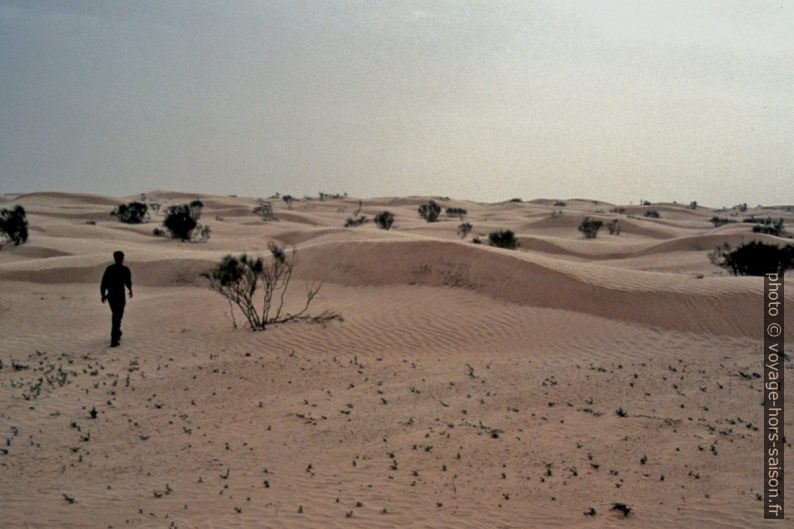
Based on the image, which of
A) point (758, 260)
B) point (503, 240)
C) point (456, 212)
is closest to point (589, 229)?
point (503, 240)

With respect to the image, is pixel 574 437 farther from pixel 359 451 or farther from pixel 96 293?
pixel 96 293

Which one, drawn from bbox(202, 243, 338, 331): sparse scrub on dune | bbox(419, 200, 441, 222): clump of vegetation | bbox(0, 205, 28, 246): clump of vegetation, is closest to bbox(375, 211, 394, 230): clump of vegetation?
bbox(419, 200, 441, 222): clump of vegetation

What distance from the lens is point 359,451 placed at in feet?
22.2

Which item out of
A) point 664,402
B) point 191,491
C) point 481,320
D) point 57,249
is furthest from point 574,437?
point 57,249

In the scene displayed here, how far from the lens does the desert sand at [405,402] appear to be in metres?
5.52

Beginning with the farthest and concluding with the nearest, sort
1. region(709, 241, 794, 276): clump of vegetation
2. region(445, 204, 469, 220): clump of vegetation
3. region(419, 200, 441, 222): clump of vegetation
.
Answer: region(445, 204, 469, 220): clump of vegetation → region(419, 200, 441, 222): clump of vegetation → region(709, 241, 794, 276): clump of vegetation

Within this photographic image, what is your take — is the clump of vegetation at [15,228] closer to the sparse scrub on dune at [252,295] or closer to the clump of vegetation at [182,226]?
the clump of vegetation at [182,226]

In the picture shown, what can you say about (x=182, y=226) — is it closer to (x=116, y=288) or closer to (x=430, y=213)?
(x=116, y=288)

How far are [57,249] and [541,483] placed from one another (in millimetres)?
24483

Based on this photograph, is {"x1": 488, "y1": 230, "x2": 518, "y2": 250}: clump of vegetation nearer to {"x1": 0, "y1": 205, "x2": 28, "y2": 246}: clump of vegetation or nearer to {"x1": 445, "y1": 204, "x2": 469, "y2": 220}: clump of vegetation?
{"x1": 0, "y1": 205, "x2": 28, "y2": 246}: clump of vegetation

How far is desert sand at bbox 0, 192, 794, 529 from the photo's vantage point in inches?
217

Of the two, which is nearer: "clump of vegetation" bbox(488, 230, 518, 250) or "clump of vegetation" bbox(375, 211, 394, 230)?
"clump of vegetation" bbox(488, 230, 518, 250)

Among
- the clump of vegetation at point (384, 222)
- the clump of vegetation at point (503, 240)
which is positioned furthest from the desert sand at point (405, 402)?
the clump of vegetation at point (384, 222)

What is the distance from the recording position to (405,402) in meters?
8.34
